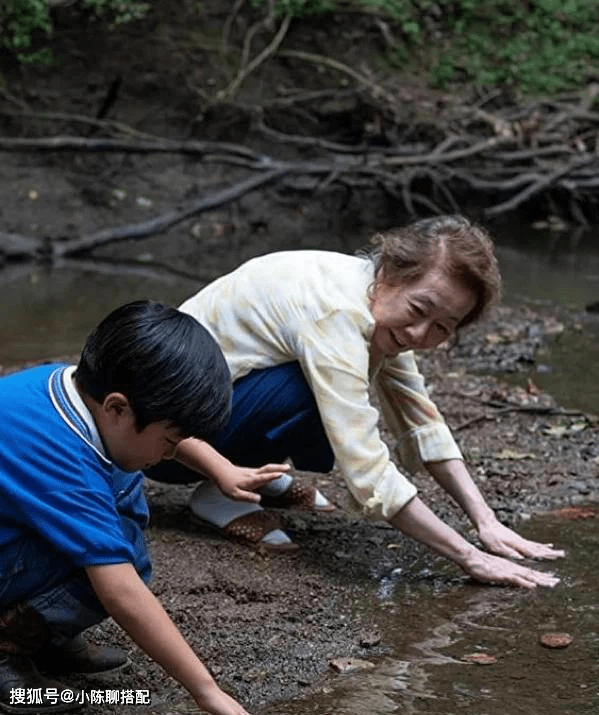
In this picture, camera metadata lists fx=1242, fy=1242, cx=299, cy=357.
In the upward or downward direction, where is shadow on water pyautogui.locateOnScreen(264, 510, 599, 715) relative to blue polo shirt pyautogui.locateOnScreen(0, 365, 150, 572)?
downward

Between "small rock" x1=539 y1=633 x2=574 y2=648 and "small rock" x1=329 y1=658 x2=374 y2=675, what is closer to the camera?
"small rock" x1=329 y1=658 x2=374 y2=675

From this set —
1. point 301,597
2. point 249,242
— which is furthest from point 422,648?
point 249,242

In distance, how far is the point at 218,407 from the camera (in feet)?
7.20

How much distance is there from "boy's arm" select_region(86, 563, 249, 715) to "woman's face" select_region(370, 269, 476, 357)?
1.20 m

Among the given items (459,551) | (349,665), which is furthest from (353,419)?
(349,665)

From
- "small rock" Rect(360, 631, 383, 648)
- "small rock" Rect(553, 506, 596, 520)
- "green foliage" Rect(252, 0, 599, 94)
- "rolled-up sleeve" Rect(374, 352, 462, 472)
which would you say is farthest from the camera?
"green foliage" Rect(252, 0, 599, 94)

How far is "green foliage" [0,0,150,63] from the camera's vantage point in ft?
33.2

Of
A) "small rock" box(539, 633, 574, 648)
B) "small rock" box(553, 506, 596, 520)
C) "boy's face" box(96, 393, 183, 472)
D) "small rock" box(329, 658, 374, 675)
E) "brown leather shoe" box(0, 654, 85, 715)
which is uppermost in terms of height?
"boy's face" box(96, 393, 183, 472)

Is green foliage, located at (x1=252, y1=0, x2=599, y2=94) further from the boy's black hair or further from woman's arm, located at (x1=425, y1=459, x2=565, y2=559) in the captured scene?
the boy's black hair

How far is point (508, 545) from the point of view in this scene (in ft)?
11.0

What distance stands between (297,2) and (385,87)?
1.07 meters

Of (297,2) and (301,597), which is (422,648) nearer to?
(301,597)

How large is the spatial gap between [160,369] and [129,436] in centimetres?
16

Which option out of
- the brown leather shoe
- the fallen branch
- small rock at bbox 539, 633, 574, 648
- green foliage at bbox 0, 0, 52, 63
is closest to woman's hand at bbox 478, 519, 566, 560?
small rock at bbox 539, 633, 574, 648
